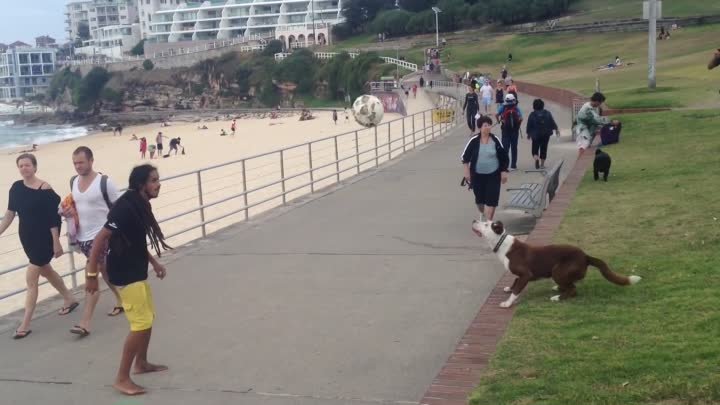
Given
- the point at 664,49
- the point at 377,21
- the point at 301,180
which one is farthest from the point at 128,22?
the point at 301,180

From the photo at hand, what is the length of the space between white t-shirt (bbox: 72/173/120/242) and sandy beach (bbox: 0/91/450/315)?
45.2 inches

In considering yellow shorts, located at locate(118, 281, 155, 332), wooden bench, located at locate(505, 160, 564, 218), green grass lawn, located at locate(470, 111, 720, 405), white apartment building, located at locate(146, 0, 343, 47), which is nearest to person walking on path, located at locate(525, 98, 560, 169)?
wooden bench, located at locate(505, 160, 564, 218)

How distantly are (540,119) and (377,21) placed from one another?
8868cm

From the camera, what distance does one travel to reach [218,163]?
31.8 metres

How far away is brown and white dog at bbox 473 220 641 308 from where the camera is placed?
6.20m

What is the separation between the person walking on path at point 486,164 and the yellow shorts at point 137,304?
4.99m

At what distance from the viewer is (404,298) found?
7.11 m

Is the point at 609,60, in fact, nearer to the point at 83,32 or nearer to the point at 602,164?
the point at 602,164

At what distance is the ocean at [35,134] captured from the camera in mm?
73250

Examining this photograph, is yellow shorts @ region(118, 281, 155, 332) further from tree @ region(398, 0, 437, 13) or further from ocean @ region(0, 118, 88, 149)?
tree @ region(398, 0, 437, 13)

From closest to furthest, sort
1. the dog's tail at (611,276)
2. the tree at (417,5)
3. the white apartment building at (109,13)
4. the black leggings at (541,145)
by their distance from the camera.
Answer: the dog's tail at (611,276), the black leggings at (541,145), the tree at (417,5), the white apartment building at (109,13)

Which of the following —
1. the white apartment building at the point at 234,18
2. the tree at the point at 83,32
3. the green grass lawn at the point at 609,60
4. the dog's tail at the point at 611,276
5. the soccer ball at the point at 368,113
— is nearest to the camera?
the dog's tail at the point at 611,276

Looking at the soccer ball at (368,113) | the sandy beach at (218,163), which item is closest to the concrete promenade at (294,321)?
the sandy beach at (218,163)

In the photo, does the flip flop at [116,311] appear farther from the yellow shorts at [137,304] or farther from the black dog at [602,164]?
the black dog at [602,164]
